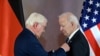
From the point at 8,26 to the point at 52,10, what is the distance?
27.3 inches

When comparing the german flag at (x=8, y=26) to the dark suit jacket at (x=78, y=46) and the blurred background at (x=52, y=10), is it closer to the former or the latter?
the blurred background at (x=52, y=10)

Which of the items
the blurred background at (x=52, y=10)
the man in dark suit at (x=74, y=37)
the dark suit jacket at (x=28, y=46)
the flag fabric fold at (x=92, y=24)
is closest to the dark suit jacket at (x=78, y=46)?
the man in dark suit at (x=74, y=37)

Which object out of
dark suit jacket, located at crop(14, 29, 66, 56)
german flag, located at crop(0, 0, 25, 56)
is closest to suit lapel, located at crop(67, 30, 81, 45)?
dark suit jacket, located at crop(14, 29, 66, 56)

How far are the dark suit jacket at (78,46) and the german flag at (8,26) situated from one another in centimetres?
72

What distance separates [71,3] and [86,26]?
0.48 m

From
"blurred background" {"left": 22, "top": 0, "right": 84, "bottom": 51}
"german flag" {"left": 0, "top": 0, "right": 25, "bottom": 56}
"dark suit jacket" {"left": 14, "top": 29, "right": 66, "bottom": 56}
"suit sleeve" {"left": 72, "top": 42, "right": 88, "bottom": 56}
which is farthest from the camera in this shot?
"blurred background" {"left": 22, "top": 0, "right": 84, "bottom": 51}

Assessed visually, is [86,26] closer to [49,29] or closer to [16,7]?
[49,29]

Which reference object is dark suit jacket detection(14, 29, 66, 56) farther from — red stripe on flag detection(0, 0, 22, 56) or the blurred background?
the blurred background

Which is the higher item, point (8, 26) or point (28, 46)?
point (28, 46)

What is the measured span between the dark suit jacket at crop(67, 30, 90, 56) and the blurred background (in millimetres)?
901

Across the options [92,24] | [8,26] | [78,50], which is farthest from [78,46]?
[8,26]

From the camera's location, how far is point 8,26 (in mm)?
2867

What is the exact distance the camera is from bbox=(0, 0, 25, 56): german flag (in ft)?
9.37

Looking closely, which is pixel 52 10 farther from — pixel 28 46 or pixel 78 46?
pixel 28 46
